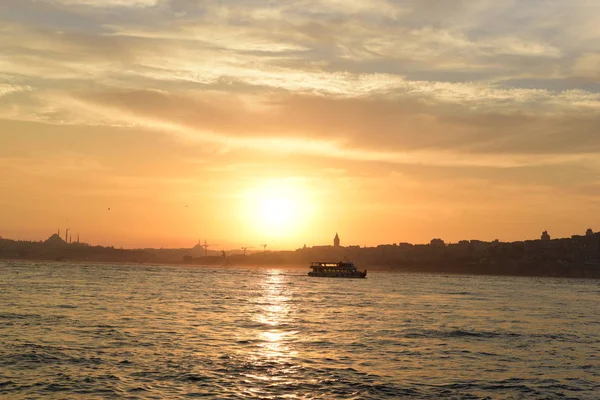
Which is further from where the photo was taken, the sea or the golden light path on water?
the golden light path on water

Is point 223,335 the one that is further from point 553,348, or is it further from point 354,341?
A: point 553,348

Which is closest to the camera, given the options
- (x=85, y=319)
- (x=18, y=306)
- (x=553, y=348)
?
(x=553, y=348)

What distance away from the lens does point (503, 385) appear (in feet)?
131

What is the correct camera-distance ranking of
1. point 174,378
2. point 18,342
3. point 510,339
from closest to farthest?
point 174,378 → point 18,342 → point 510,339

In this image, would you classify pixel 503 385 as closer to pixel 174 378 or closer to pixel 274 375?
pixel 274 375

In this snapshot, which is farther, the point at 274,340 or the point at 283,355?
the point at 274,340

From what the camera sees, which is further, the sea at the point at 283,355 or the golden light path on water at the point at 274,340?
the golden light path on water at the point at 274,340

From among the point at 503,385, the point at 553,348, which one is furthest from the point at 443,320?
the point at 503,385

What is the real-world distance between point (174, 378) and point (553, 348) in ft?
122

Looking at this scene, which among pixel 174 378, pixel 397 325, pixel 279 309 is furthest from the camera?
pixel 279 309

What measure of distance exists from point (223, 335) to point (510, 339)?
29611 mm

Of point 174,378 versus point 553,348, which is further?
point 553,348

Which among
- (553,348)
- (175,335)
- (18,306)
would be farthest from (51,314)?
(553,348)

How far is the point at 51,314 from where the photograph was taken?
236 feet
